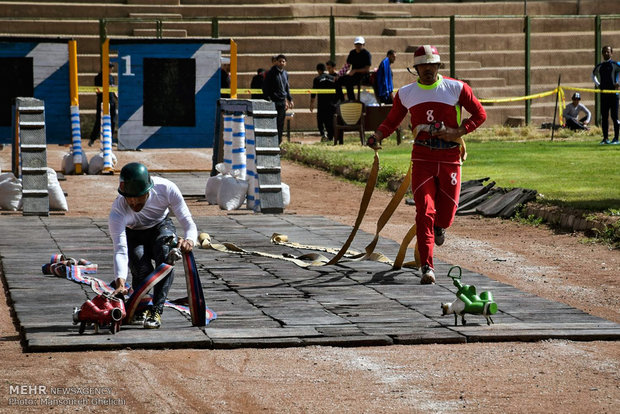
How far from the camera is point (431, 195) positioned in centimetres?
1075

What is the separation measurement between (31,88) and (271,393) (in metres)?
14.4

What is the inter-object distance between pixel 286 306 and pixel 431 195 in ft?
6.29

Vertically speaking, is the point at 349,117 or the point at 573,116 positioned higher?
the point at 349,117

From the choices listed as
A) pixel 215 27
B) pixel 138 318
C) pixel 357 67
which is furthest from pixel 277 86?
pixel 138 318

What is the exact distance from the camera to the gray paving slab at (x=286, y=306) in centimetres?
829

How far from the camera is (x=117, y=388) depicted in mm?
6930

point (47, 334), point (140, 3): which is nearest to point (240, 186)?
point (47, 334)

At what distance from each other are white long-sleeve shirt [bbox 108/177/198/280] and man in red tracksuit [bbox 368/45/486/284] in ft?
8.66

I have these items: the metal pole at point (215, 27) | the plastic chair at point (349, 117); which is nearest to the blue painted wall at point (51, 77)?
the plastic chair at point (349, 117)

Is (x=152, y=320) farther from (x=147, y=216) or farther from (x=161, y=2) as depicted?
(x=161, y=2)

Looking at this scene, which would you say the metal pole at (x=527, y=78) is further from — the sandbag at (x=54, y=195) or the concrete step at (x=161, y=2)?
the sandbag at (x=54, y=195)

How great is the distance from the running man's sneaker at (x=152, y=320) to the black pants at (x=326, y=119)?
19032 millimetres

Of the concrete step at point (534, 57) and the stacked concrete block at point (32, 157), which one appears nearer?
the stacked concrete block at point (32, 157)

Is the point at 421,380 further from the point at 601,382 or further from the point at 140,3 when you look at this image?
the point at 140,3
